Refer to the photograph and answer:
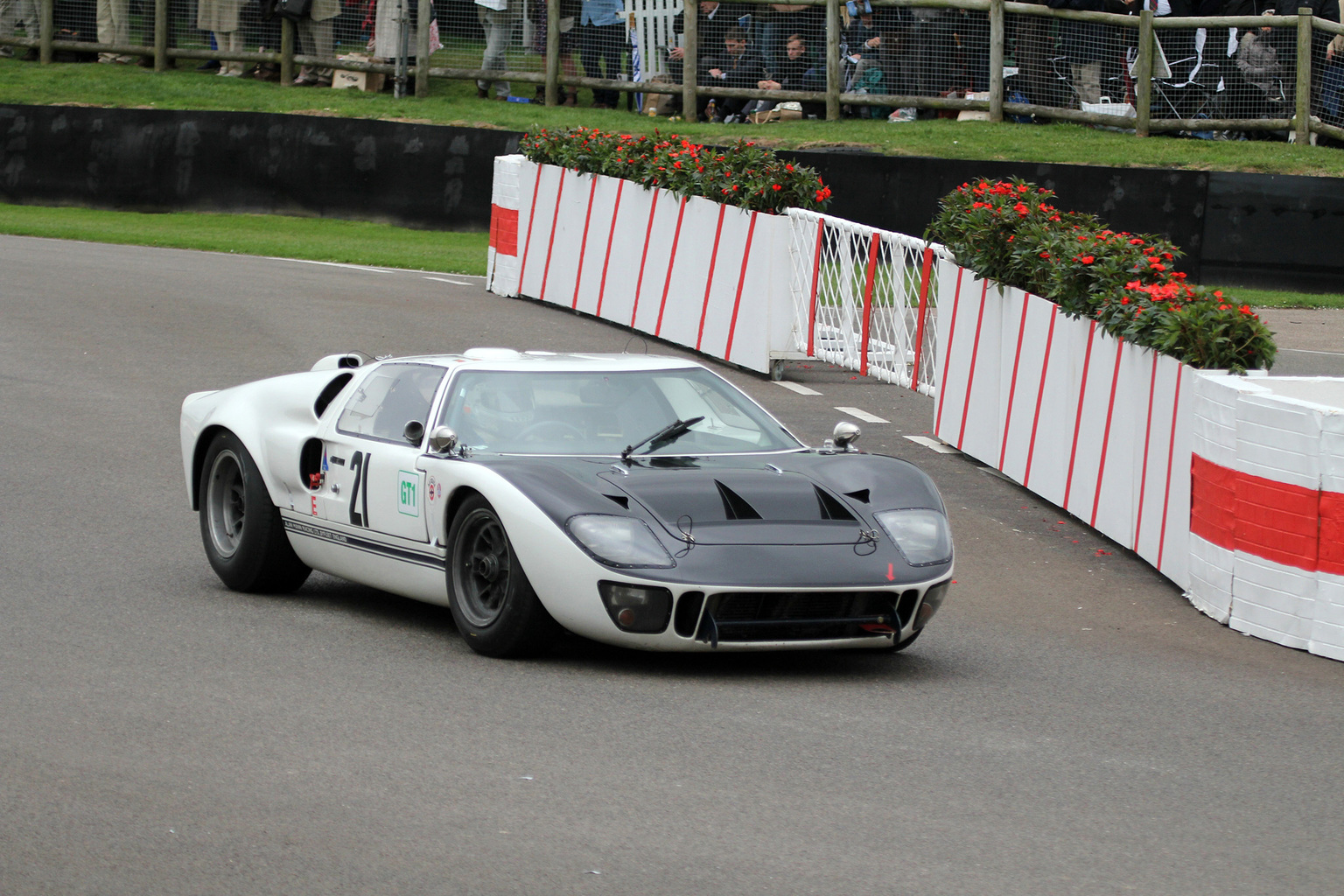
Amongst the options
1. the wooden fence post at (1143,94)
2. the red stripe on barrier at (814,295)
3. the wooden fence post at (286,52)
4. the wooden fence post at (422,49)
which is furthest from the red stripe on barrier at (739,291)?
the wooden fence post at (286,52)

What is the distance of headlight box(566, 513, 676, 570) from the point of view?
662 cm

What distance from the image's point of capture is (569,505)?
675cm

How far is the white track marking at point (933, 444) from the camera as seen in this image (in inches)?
523

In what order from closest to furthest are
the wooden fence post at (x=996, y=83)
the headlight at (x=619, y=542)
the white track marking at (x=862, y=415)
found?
the headlight at (x=619, y=542)
the white track marking at (x=862, y=415)
the wooden fence post at (x=996, y=83)

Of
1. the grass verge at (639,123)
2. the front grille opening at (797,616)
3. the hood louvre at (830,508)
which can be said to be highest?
the grass verge at (639,123)

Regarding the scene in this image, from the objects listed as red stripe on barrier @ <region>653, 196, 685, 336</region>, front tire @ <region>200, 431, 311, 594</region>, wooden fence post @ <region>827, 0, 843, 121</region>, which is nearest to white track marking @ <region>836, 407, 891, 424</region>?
red stripe on barrier @ <region>653, 196, 685, 336</region>

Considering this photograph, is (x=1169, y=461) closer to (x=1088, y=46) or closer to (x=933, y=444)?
(x=933, y=444)

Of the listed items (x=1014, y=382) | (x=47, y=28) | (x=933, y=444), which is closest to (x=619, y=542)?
(x=1014, y=382)

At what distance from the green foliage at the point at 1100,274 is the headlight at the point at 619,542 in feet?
12.5

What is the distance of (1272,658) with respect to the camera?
793cm

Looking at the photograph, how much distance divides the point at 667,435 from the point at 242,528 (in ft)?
6.91

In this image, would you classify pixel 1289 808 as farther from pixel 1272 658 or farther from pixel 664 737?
pixel 1272 658

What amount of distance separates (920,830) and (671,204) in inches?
503

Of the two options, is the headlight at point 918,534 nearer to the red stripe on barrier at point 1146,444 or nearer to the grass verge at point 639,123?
the red stripe on barrier at point 1146,444
